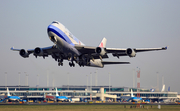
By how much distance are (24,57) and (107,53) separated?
2022 cm

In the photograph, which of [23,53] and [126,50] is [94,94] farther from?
[126,50]

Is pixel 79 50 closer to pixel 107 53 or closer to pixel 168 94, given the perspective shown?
pixel 107 53

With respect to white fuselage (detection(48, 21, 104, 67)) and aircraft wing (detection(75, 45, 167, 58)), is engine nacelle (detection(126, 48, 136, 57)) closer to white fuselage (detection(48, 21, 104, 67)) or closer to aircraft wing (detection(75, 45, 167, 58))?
aircraft wing (detection(75, 45, 167, 58))

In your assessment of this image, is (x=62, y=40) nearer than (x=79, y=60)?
Yes

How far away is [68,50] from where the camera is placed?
5497cm

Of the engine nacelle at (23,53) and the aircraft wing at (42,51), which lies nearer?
the aircraft wing at (42,51)

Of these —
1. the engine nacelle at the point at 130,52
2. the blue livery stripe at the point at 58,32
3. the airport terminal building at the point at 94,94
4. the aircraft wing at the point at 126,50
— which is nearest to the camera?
the blue livery stripe at the point at 58,32

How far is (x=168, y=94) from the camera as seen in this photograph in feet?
A: 625

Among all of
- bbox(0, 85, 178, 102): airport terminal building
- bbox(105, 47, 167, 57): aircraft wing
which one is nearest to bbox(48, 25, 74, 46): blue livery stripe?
bbox(105, 47, 167, 57): aircraft wing

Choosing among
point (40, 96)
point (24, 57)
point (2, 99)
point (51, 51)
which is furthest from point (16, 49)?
point (40, 96)

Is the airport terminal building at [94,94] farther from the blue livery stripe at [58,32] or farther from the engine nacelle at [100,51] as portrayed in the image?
the blue livery stripe at [58,32]

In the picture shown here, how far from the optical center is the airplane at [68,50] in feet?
169

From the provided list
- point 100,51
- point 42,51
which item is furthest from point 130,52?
point 42,51

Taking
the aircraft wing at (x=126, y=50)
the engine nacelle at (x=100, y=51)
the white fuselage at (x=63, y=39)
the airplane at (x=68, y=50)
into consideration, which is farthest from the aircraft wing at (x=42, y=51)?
the aircraft wing at (x=126, y=50)
